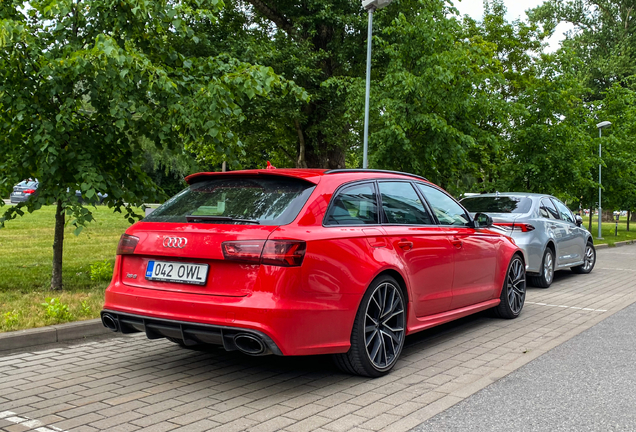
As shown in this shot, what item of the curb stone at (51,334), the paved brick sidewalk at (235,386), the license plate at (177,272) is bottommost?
the paved brick sidewalk at (235,386)

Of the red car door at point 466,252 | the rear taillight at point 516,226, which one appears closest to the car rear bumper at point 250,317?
the red car door at point 466,252

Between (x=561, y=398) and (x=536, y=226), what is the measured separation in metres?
6.57

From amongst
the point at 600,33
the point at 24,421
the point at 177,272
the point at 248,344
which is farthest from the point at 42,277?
the point at 600,33

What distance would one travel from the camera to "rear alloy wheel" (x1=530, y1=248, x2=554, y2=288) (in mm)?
10961

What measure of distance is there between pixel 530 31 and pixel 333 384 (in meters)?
23.5

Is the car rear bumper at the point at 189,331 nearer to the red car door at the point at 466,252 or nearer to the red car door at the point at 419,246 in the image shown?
the red car door at the point at 419,246

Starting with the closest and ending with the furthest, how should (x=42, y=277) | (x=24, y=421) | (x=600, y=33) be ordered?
(x=24, y=421) < (x=42, y=277) < (x=600, y=33)

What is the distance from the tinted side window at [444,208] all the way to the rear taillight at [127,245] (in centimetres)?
279

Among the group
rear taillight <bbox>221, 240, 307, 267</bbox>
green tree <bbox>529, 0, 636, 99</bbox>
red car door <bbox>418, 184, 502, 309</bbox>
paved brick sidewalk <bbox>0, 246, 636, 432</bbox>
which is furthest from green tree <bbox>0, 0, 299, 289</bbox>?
green tree <bbox>529, 0, 636, 99</bbox>

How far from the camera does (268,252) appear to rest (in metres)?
4.36

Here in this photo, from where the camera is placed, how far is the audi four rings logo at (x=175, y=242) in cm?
462

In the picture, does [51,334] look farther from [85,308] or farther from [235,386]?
[235,386]

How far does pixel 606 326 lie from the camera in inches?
288

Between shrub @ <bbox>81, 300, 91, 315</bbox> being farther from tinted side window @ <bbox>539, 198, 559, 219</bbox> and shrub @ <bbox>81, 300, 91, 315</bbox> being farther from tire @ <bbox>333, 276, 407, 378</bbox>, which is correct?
tinted side window @ <bbox>539, 198, 559, 219</bbox>
